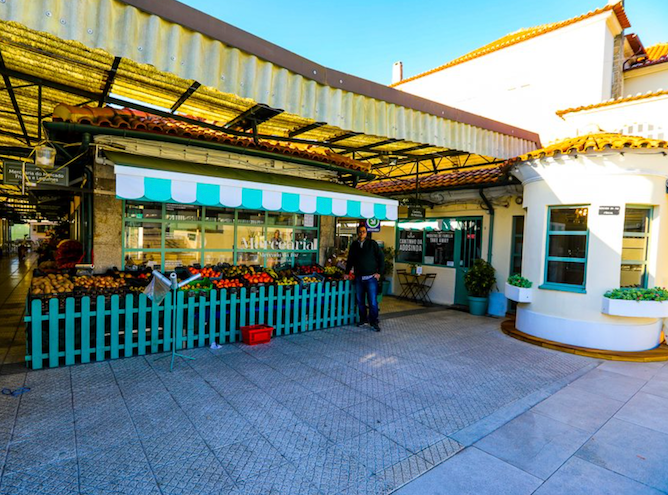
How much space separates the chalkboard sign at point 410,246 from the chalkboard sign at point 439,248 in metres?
0.30

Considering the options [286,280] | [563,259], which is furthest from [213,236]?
[563,259]

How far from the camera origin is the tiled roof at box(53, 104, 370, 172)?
5.37m

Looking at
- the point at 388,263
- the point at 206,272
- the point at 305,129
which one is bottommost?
the point at 388,263

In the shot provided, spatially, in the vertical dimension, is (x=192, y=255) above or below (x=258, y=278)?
above

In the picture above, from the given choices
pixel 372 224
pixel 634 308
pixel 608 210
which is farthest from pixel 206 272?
pixel 634 308

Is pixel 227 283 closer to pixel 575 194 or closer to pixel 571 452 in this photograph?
pixel 571 452

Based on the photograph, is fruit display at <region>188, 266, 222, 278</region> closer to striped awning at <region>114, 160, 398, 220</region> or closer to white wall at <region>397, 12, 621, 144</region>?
striped awning at <region>114, 160, 398, 220</region>

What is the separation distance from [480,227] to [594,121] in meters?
3.67

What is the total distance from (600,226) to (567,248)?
713mm

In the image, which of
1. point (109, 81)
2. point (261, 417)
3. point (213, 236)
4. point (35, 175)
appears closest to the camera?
point (261, 417)

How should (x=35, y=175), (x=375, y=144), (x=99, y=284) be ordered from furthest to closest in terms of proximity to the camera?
(x=375, y=144) < (x=35, y=175) < (x=99, y=284)

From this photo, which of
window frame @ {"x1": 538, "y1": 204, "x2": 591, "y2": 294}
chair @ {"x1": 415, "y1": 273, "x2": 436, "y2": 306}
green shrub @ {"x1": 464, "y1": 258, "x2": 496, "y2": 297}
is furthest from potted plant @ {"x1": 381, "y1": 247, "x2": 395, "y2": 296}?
window frame @ {"x1": 538, "y1": 204, "x2": 591, "y2": 294}

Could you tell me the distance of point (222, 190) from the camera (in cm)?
579

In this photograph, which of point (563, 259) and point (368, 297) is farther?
point (368, 297)
